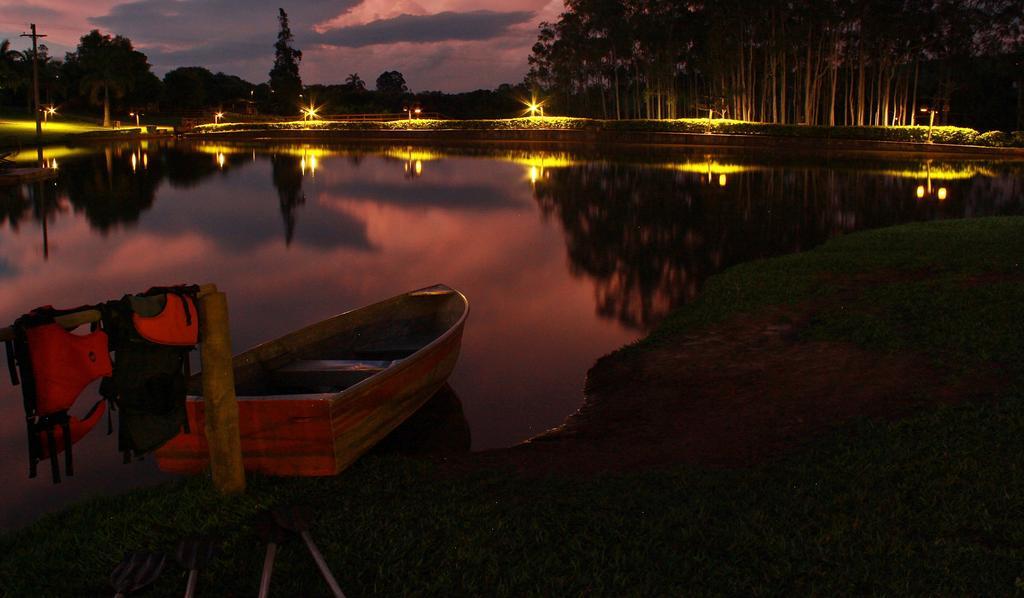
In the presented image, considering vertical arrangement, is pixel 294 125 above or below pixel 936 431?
above

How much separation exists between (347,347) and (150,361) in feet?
14.0

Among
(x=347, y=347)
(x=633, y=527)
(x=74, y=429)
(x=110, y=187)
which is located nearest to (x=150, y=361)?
(x=74, y=429)

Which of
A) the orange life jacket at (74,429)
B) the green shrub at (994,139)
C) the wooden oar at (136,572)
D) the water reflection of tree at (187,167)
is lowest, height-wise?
the wooden oar at (136,572)

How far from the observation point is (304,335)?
27.8 ft

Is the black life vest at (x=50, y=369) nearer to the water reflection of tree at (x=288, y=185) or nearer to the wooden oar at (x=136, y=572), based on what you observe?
the wooden oar at (x=136, y=572)

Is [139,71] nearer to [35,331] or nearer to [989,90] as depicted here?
[989,90]

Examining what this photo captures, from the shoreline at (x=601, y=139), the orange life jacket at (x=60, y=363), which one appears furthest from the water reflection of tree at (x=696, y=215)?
the shoreline at (x=601, y=139)

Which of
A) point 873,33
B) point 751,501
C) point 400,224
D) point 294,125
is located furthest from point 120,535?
point 294,125

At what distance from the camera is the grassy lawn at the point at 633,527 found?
4875 millimetres

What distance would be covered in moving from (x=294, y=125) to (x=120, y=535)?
78039 millimetres

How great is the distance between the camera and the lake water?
1049cm

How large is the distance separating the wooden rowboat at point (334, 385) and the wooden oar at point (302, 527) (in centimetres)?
157

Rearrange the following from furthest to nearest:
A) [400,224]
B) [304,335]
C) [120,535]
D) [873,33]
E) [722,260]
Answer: [873,33] < [400,224] < [722,260] < [304,335] < [120,535]

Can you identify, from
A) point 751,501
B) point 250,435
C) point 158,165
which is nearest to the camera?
point 751,501
